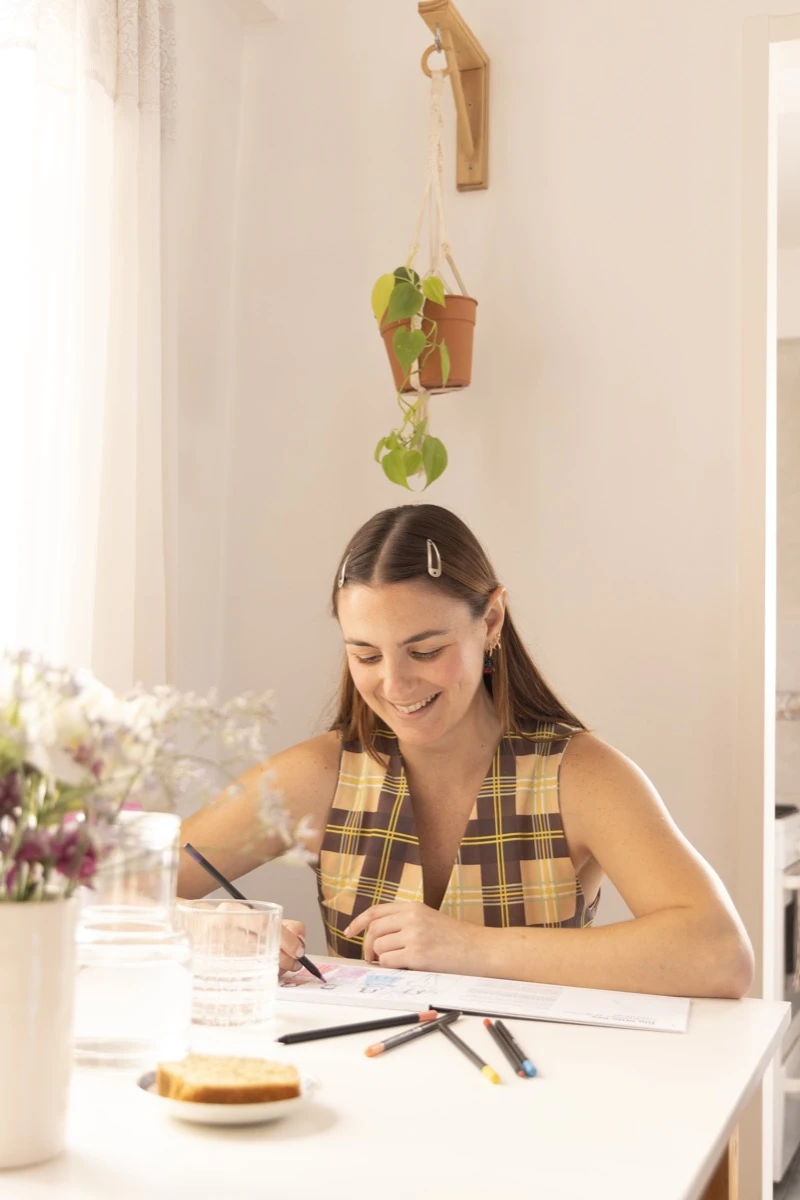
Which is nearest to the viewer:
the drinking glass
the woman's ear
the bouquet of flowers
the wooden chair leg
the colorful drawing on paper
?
the bouquet of flowers

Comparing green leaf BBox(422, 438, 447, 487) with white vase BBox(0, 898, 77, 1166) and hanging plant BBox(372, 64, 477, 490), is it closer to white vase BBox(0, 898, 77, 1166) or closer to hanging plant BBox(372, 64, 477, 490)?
hanging plant BBox(372, 64, 477, 490)

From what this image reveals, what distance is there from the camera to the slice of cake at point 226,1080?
33.3 inches

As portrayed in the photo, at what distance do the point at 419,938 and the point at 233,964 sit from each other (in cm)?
30

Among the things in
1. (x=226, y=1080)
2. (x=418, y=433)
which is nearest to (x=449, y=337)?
(x=418, y=433)

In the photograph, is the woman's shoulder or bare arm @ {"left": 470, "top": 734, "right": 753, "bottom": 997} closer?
bare arm @ {"left": 470, "top": 734, "right": 753, "bottom": 997}

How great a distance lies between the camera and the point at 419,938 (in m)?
1.39

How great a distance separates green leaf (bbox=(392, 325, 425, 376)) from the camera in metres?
2.20

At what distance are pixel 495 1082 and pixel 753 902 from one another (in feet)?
4.26

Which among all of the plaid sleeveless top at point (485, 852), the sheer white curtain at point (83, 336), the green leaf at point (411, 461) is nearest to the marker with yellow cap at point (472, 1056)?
the plaid sleeveless top at point (485, 852)

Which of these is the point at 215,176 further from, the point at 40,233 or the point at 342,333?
the point at 40,233

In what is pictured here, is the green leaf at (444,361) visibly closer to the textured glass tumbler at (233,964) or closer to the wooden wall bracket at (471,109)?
the wooden wall bracket at (471,109)

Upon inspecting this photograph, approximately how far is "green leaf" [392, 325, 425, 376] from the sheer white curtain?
42cm

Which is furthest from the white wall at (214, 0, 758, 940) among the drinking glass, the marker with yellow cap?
the drinking glass

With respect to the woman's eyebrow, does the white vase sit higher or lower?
lower
